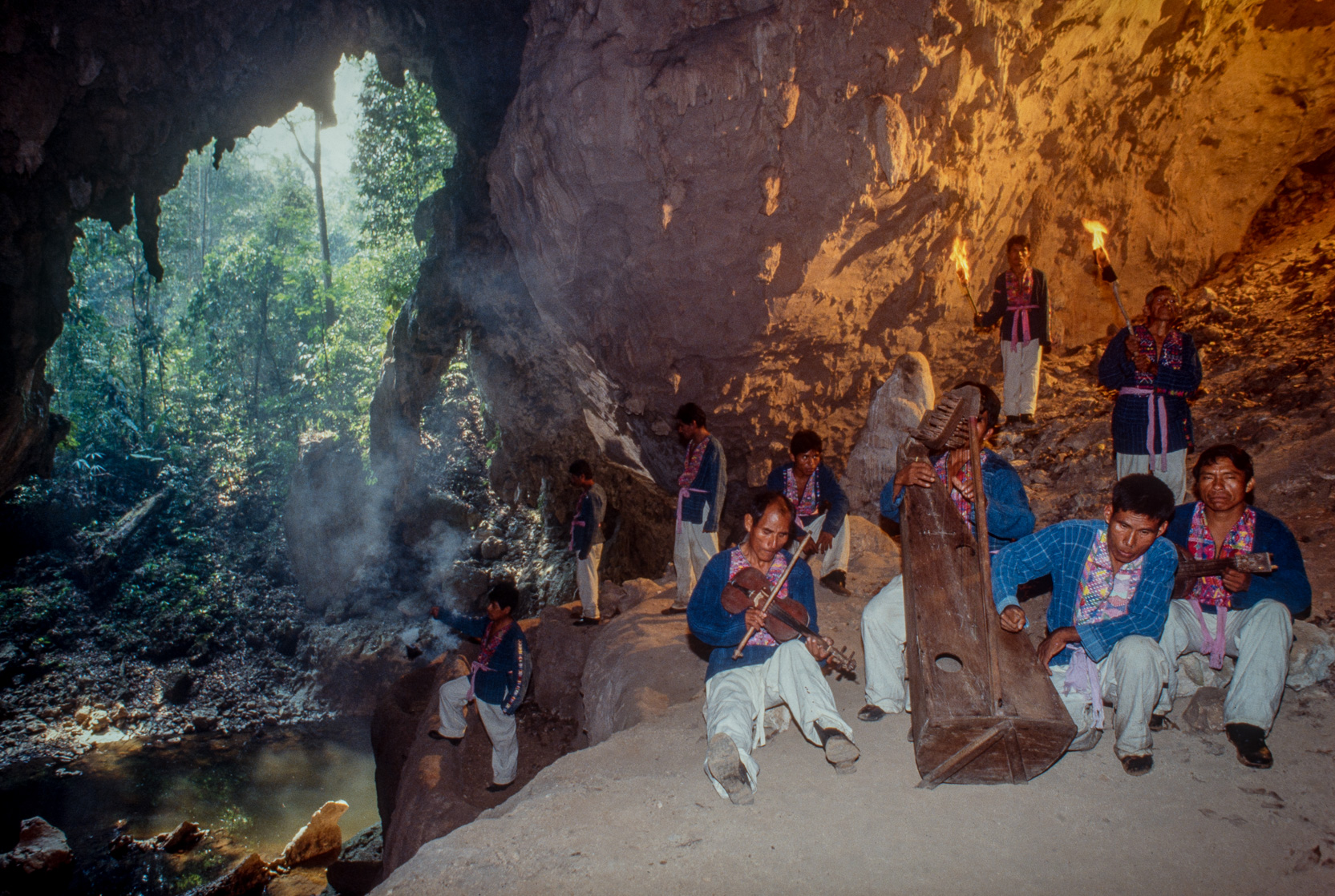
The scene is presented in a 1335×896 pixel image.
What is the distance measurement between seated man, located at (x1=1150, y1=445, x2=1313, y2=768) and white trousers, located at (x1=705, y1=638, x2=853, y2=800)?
5.01 feet

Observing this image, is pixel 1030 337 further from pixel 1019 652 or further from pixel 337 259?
pixel 337 259

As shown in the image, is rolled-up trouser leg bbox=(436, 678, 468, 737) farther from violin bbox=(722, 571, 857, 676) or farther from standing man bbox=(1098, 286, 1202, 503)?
standing man bbox=(1098, 286, 1202, 503)

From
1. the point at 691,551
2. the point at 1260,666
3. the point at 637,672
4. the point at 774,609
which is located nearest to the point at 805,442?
the point at 691,551

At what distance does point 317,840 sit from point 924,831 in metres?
7.87

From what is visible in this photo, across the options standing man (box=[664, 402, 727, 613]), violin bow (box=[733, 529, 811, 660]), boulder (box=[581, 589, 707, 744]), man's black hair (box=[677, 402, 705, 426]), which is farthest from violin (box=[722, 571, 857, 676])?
man's black hair (box=[677, 402, 705, 426])

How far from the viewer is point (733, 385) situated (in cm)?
767

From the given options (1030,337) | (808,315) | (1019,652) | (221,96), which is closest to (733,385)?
(808,315)

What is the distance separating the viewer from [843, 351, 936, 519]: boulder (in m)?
7.18

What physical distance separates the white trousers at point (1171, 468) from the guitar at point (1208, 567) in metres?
1.59

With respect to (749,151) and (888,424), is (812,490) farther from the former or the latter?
(749,151)

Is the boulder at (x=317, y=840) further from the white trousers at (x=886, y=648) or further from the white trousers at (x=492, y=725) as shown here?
the white trousers at (x=886, y=648)

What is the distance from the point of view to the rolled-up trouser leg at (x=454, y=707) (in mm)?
5922

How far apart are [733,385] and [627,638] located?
3121mm

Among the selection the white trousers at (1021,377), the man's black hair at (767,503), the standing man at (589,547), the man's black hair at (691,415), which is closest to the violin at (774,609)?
the man's black hair at (767,503)
